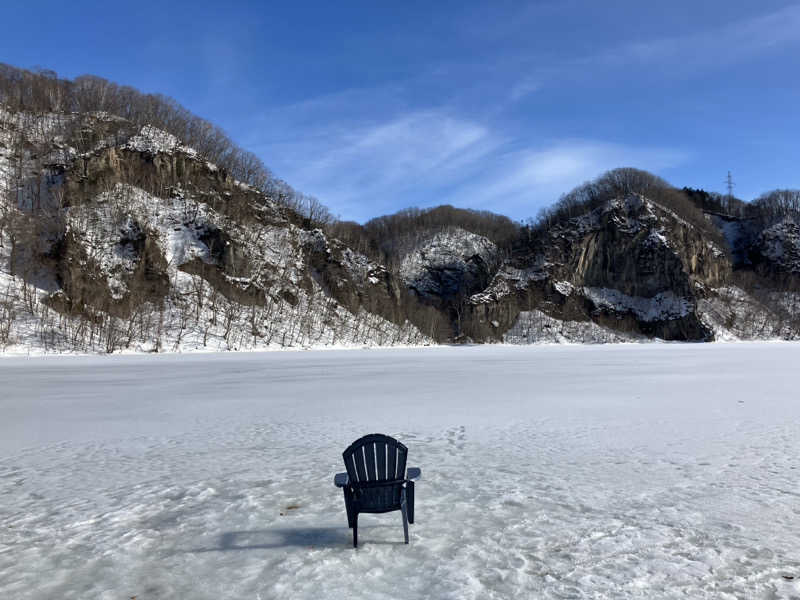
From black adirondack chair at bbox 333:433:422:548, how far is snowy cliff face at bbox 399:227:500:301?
4555 inches

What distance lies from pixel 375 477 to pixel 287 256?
279 feet

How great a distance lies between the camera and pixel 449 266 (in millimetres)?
127312

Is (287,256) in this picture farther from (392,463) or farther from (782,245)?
(782,245)

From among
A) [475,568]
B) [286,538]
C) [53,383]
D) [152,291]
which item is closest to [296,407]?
[286,538]

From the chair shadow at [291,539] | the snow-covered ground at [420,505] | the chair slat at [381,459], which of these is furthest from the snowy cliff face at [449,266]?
the chair slat at [381,459]

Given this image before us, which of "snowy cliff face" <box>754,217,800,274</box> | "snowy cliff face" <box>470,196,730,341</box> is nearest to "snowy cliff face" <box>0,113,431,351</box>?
"snowy cliff face" <box>470,196,730,341</box>

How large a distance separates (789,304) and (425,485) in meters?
144

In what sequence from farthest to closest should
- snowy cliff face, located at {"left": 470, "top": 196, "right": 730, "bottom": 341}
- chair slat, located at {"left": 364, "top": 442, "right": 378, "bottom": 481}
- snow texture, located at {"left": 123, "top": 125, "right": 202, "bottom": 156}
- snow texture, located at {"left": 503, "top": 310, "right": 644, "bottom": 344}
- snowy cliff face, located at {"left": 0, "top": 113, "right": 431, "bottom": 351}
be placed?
snowy cliff face, located at {"left": 470, "top": 196, "right": 730, "bottom": 341} → snow texture, located at {"left": 503, "top": 310, "right": 644, "bottom": 344} → snow texture, located at {"left": 123, "top": 125, "right": 202, "bottom": 156} → snowy cliff face, located at {"left": 0, "top": 113, "right": 431, "bottom": 351} → chair slat, located at {"left": 364, "top": 442, "right": 378, "bottom": 481}

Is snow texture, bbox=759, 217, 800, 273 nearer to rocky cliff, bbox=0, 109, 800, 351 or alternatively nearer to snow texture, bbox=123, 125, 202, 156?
rocky cliff, bbox=0, 109, 800, 351

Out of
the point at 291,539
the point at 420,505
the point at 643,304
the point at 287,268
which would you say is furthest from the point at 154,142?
the point at 643,304

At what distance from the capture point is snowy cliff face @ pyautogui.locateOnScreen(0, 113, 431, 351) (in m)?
59.5

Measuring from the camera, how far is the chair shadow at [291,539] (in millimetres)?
5730

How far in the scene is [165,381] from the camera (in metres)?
24.0

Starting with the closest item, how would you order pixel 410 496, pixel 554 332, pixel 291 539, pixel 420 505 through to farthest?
pixel 410 496 < pixel 291 539 < pixel 420 505 < pixel 554 332
